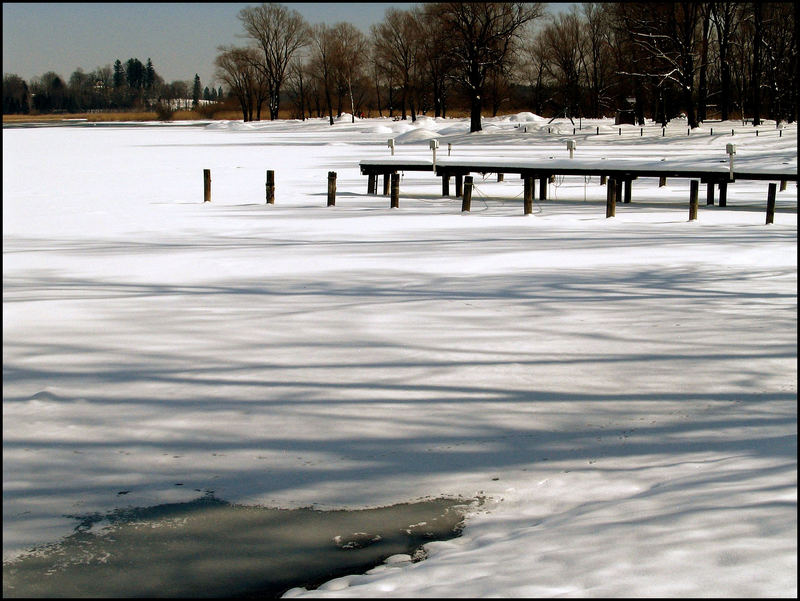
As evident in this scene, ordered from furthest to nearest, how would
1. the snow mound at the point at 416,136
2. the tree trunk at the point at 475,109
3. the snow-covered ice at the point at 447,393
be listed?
the tree trunk at the point at 475,109, the snow mound at the point at 416,136, the snow-covered ice at the point at 447,393

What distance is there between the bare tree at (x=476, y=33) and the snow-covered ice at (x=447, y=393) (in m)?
50.4

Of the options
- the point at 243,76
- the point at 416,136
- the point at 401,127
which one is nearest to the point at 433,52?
the point at 401,127

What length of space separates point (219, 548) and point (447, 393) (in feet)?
8.20

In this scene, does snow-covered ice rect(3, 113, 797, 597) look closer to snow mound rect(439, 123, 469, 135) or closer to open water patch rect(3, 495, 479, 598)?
open water patch rect(3, 495, 479, 598)

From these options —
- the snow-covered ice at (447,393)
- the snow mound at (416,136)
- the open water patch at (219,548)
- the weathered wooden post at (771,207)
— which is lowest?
the open water patch at (219,548)

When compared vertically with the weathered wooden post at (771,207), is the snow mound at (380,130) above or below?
above

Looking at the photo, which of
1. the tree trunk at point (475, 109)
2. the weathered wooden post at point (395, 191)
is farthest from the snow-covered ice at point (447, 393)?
the tree trunk at point (475, 109)

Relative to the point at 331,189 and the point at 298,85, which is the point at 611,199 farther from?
the point at 298,85

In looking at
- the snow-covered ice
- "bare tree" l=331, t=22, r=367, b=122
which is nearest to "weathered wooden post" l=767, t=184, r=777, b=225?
the snow-covered ice

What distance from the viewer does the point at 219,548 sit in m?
A: 4.38

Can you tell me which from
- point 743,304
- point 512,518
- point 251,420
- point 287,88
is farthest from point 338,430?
point 287,88

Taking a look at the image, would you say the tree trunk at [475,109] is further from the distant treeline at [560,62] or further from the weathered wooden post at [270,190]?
the weathered wooden post at [270,190]

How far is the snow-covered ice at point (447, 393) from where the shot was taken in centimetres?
398

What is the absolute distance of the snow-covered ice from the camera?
3977mm
